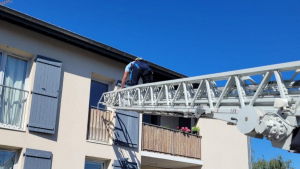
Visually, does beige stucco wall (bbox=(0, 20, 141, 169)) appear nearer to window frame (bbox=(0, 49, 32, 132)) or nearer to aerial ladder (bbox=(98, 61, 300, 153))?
window frame (bbox=(0, 49, 32, 132))

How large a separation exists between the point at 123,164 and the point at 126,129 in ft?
3.57

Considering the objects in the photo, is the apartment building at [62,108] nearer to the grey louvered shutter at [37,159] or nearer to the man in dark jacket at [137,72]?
the grey louvered shutter at [37,159]

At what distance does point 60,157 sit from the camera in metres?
9.95

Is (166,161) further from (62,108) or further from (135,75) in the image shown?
(135,75)

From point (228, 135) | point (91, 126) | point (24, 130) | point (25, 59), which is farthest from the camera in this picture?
point (228, 135)

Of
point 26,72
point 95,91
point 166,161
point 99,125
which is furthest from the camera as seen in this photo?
point 166,161

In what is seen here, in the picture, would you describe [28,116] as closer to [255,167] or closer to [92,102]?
[92,102]

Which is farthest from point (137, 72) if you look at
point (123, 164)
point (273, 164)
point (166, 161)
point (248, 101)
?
point (273, 164)

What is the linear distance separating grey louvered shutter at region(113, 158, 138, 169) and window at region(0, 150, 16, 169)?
295 cm

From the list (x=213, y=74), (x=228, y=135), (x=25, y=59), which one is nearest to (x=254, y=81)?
(x=213, y=74)

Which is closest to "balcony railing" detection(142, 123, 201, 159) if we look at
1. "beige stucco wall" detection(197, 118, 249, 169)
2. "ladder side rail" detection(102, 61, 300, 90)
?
"beige stucco wall" detection(197, 118, 249, 169)

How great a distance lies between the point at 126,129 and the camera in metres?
11.7

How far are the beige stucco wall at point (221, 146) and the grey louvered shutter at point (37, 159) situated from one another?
6.61 meters

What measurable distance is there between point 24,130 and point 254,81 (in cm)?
621
